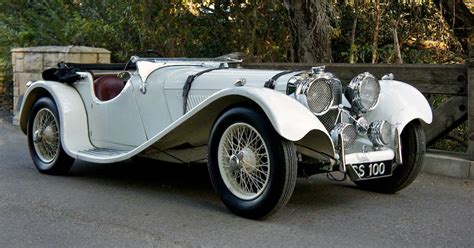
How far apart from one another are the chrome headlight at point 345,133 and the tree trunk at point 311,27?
397 centimetres

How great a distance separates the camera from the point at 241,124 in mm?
4762

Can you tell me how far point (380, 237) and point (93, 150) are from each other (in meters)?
3.21

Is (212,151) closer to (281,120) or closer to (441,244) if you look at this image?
(281,120)

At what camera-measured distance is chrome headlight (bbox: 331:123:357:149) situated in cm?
485

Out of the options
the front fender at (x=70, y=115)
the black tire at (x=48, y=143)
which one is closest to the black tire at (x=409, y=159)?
the front fender at (x=70, y=115)

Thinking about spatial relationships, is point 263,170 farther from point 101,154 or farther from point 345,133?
point 101,154

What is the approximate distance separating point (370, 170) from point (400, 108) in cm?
76

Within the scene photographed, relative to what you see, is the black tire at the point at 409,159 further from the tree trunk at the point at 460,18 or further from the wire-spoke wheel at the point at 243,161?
the tree trunk at the point at 460,18

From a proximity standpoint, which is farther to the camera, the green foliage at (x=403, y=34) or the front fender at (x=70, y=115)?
the green foliage at (x=403, y=34)

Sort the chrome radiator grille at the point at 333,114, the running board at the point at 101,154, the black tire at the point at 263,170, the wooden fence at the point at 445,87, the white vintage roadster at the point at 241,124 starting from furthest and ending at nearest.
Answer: the wooden fence at the point at 445,87 → the running board at the point at 101,154 → the chrome radiator grille at the point at 333,114 → the white vintage roadster at the point at 241,124 → the black tire at the point at 263,170

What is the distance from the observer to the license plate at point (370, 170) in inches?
190

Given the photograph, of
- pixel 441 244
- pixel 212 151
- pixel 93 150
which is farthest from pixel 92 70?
pixel 441 244

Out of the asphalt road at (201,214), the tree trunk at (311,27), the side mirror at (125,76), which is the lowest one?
the asphalt road at (201,214)

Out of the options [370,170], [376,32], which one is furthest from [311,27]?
[370,170]
